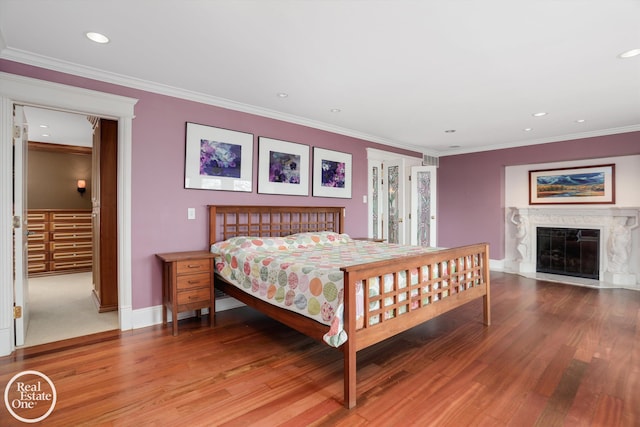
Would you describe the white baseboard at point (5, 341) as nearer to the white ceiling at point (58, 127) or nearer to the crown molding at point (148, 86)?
the crown molding at point (148, 86)

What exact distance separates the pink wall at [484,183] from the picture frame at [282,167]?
374cm

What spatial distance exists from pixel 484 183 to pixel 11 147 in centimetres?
675

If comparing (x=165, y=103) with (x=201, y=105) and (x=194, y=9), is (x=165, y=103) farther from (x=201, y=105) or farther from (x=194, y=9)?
(x=194, y=9)

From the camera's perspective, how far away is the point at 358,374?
2.28 m

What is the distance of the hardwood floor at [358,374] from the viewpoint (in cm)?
183

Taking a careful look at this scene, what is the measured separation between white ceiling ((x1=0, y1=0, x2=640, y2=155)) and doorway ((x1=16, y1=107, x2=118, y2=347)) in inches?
Result: 49.3

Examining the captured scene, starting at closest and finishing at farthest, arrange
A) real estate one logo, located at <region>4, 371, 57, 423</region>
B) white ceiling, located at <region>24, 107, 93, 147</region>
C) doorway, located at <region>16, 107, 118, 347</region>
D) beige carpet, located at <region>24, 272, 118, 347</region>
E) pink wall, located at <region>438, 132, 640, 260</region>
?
real estate one logo, located at <region>4, 371, 57, 423</region>
beige carpet, located at <region>24, 272, 118, 347</region>
doorway, located at <region>16, 107, 118, 347</region>
white ceiling, located at <region>24, 107, 93, 147</region>
pink wall, located at <region>438, 132, 640, 260</region>

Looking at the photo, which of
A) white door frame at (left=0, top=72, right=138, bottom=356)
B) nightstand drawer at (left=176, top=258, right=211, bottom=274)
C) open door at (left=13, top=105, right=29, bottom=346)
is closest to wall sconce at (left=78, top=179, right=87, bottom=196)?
open door at (left=13, top=105, right=29, bottom=346)

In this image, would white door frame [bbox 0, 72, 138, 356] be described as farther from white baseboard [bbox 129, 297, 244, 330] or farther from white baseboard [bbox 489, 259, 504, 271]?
white baseboard [bbox 489, 259, 504, 271]

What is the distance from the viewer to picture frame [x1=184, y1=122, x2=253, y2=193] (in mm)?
3479

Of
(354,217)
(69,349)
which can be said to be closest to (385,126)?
(354,217)

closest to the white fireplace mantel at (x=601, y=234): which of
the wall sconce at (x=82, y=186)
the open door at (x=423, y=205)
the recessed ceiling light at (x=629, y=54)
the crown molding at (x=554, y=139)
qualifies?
the crown molding at (x=554, y=139)

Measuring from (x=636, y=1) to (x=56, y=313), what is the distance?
5498mm

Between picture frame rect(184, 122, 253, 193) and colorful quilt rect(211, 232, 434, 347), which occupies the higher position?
picture frame rect(184, 122, 253, 193)
